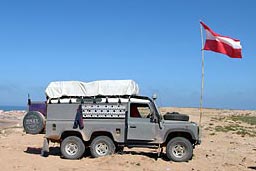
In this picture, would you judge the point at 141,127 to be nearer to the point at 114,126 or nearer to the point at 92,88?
the point at 114,126

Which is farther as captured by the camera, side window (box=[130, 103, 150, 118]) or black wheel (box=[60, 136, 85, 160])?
black wheel (box=[60, 136, 85, 160])

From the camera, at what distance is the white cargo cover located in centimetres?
1508

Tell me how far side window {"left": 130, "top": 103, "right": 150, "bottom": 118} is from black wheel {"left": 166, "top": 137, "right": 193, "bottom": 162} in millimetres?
1314

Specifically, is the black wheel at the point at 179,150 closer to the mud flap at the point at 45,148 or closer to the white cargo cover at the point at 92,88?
the white cargo cover at the point at 92,88

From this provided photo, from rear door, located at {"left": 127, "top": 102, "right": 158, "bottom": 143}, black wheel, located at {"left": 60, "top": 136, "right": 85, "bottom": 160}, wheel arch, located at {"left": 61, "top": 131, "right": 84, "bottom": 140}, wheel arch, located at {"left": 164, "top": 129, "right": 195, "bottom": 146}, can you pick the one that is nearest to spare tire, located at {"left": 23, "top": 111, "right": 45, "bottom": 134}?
wheel arch, located at {"left": 61, "top": 131, "right": 84, "bottom": 140}

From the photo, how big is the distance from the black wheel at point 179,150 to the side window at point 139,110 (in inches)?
51.7

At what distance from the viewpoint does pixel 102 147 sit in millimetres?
15375

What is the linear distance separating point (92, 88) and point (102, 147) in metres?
2.13

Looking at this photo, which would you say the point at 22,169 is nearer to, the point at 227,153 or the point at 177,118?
the point at 177,118

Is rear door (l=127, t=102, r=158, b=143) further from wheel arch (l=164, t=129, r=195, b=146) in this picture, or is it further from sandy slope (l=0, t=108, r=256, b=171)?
sandy slope (l=0, t=108, r=256, b=171)

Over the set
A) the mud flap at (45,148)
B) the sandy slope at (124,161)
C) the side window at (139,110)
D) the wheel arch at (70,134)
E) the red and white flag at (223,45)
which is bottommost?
the sandy slope at (124,161)

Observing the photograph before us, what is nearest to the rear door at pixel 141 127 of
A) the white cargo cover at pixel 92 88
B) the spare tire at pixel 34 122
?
the white cargo cover at pixel 92 88

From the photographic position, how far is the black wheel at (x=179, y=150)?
1488 cm

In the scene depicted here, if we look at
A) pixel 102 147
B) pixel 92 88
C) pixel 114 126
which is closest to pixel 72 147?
pixel 102 147
